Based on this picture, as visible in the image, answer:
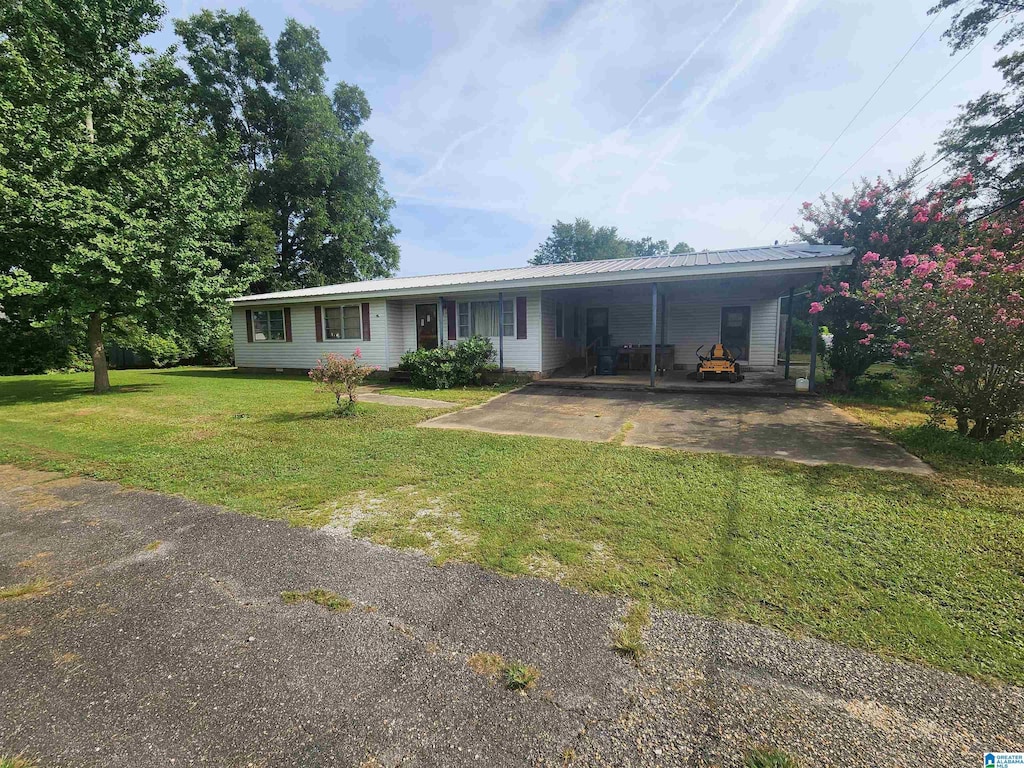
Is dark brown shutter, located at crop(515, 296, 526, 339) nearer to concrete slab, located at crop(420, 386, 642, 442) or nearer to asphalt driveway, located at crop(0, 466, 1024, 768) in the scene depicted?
concrete slab, located at crop(420, 386, 642, 442)

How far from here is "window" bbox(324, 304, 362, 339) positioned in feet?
46.3

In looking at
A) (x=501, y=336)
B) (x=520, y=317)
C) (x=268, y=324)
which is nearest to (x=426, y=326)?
(x=501, y=336)

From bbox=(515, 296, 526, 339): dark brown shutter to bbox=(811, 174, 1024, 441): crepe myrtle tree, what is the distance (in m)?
7.56

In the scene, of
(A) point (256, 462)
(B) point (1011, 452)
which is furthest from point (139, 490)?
(B) point (1011, 452)

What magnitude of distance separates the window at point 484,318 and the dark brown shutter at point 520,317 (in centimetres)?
15

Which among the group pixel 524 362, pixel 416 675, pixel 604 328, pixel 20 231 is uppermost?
pixel 20 231

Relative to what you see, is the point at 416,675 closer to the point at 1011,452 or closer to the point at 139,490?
the point at 139,490

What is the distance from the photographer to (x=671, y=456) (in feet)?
16.8

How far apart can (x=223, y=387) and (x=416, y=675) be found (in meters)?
12.6

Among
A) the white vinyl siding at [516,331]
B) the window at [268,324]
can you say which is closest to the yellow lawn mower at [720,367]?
the white vinyl siding at [516,331]

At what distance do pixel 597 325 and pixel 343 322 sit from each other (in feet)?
28.7

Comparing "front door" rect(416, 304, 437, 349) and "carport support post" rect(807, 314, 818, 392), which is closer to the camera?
"carport support post" rect(807, 314, 818, 392)

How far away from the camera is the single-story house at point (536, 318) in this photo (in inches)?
462

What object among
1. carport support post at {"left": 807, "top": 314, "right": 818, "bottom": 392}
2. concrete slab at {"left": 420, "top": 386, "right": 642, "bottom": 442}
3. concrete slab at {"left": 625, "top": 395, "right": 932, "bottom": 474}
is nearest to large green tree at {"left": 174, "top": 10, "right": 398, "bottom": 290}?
concrete slab at {"left": 420, "top": 386, "right": 642, "bottom": 442}
